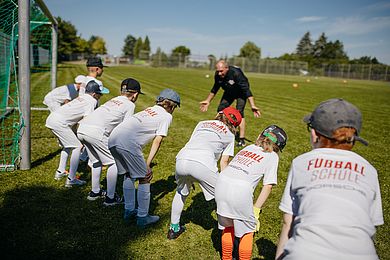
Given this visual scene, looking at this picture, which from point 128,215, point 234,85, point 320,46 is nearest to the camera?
point 128,215

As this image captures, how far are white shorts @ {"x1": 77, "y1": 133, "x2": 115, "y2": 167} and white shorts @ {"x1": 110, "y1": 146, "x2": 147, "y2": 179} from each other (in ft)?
1.60

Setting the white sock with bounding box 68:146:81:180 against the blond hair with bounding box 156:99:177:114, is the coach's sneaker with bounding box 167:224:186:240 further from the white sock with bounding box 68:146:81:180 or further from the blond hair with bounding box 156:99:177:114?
the white sock with bounding box 68:146:81:180

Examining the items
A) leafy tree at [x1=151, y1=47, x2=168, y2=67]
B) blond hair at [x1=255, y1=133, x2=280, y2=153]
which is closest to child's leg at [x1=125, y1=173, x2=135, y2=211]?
blond hair at [x1=255, y1=133, x2=280, y2=153]

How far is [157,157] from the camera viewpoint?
6.91 metres

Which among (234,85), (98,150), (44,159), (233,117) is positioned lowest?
(44,159)

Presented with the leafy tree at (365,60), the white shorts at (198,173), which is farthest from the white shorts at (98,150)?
the leafy tree at (365,60)

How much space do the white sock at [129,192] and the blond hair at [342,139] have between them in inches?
105

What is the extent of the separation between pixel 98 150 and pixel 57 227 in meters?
1.08

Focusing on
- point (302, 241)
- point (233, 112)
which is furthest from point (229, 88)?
point (302, 241)

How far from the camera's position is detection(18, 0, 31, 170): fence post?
214 inches

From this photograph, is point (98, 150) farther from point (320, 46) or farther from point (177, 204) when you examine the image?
point (320, 46)

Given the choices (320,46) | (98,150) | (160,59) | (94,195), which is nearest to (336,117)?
(98,150)

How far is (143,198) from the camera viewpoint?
4023 millimetres

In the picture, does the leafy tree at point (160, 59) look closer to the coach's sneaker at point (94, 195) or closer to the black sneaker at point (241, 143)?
the black sneaker at point (241, 143)
